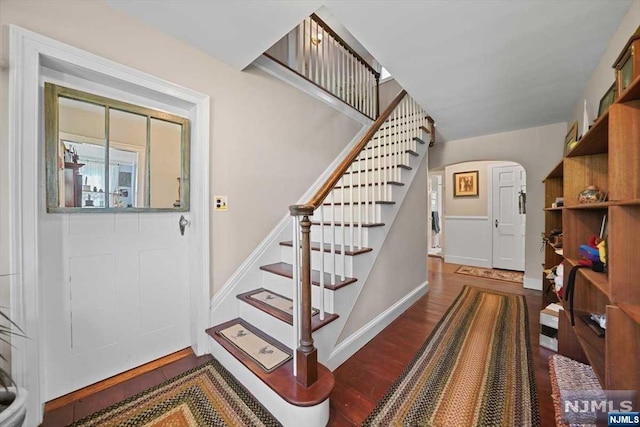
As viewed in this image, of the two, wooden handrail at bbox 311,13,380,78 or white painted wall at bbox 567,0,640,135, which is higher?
wooden handrail at bbox 311,13,380,78

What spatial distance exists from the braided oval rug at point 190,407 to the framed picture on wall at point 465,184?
5.26m

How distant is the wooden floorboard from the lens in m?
1.34

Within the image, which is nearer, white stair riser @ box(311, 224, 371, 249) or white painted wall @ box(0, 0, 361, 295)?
white painted wall @ box(0, 0, 361, 295)

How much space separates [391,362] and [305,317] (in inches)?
35.9

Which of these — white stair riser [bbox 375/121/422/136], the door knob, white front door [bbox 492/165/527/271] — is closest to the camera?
the door knob

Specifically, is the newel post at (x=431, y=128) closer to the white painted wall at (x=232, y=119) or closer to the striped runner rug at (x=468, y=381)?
the white painted wall at (x=232, y=119)

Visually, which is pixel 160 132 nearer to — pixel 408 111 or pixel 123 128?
pixel 123 128

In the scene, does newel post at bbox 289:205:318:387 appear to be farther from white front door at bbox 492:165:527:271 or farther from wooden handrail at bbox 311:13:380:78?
white front door at bbox 492:165:527:271

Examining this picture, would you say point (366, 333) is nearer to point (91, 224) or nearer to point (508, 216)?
point (91, 224)

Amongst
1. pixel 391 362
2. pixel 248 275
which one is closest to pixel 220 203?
pixel 248 275

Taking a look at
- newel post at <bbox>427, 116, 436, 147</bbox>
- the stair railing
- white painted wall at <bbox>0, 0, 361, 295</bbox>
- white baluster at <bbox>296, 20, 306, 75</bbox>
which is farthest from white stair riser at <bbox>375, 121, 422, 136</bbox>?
white baluster at <bbox>296, 20, 306, 75</bbox>

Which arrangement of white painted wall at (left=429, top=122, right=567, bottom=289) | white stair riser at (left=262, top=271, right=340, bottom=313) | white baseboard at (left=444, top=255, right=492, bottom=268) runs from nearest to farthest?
white stair riser at (left=262, top=271, right=340, bottom=313) → white painted wall at (left=429, top=122, right=567, bottom=289) → white baseboard at (left=444, top=255, right=492, bottom=268)

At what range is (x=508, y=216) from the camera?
15.0 ft

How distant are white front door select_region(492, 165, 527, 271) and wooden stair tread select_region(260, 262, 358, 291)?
424cm
